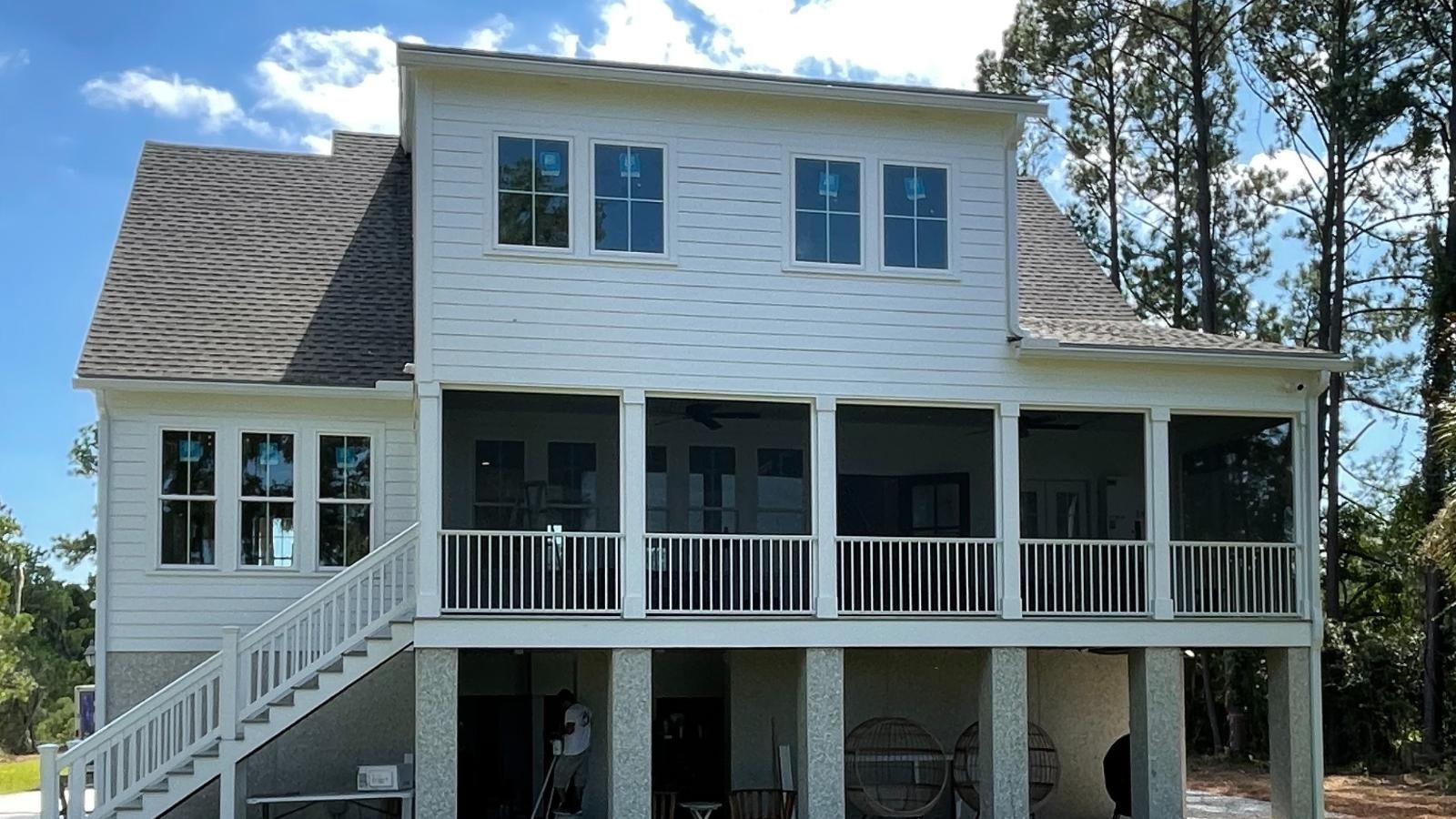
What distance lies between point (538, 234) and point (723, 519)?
6204 millimetres

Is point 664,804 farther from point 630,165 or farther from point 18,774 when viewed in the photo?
point 18,774

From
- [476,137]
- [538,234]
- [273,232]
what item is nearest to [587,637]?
[538,234]

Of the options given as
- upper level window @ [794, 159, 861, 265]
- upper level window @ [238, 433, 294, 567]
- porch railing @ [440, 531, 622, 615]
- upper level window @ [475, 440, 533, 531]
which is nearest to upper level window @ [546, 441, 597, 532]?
upper level window @ [475, 440, 533, 531]

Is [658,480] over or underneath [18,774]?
over

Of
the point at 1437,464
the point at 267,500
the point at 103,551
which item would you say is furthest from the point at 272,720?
the point at 1437,464

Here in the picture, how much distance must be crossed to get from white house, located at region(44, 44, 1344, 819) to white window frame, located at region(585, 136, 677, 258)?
0.04 m

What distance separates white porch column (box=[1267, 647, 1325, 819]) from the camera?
60.3ft

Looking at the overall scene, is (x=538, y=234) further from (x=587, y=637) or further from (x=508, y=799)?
(x=508, y=799)

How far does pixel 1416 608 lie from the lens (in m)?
32.7

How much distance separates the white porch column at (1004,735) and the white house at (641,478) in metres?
0.05

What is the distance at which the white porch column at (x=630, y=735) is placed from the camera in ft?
54.6

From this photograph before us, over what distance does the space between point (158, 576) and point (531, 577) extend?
488 centimetres

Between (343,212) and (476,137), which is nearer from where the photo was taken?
(476,137)

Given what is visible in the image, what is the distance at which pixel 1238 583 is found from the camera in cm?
1864
